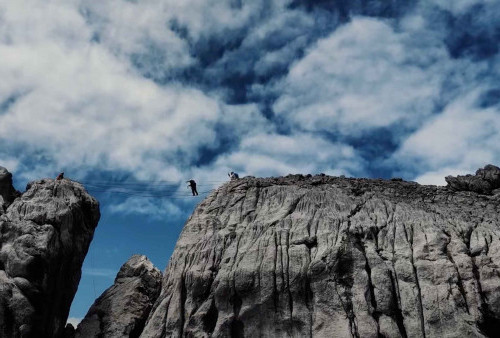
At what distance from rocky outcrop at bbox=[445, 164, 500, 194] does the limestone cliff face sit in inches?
22.3

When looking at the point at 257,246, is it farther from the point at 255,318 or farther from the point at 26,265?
the point at 26,265

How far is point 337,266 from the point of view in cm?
3606

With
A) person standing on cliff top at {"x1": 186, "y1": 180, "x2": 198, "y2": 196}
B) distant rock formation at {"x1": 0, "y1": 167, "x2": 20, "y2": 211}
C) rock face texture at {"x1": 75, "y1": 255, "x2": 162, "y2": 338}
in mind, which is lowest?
rock face texture at {"x1": 75, "y1": 255, "x2": 162, "y2": 338}

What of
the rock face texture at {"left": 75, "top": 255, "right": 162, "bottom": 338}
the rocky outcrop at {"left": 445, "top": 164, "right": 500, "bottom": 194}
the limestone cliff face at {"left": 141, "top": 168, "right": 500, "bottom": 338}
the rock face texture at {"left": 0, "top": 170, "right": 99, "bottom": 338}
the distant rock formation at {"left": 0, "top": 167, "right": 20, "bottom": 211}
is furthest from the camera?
the distant rock formation at {"left": 0, "top": 167, "right": 20, "bottom": 211}

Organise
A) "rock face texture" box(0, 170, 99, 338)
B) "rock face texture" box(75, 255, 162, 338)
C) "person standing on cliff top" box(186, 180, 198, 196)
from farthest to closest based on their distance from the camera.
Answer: "person standing on cliff top" box(186, 180, 198, 196), "rock face texture" box(75, 255, 162, 338), "rock face texture" box(0, 170, 99, 338)

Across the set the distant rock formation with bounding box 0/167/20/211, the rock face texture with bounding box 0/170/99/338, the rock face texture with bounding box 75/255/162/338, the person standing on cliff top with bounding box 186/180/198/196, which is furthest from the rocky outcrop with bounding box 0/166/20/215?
the person standing on cliff top with bounding box 186/180/198/196

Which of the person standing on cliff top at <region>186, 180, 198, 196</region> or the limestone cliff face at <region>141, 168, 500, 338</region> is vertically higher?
Result: the person standing on cliff top at <region>186, 180, 198, 196</region>

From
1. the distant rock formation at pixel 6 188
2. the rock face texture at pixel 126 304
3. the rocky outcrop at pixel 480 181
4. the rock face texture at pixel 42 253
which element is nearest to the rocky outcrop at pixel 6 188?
the distant rock formation at pixel 6 188

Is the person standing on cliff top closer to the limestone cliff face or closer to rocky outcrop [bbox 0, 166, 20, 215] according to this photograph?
the limestone cliff face

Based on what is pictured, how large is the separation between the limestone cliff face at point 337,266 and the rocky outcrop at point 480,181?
1.86 ft

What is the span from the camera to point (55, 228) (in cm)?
3981

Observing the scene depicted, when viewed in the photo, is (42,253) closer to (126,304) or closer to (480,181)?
(126,304)

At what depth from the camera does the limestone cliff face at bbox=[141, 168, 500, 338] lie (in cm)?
3397

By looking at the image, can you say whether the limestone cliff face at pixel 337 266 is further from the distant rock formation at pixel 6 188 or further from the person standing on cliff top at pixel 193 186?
the distant rock formation at pixel 6 188
